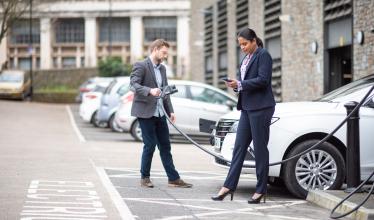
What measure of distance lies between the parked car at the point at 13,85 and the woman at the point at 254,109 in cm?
4092

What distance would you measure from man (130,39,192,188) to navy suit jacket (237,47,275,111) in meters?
1.80

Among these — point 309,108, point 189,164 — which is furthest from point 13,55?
point 309,108

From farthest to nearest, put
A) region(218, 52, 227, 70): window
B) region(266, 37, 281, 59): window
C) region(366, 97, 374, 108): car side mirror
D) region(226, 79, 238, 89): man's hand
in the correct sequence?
1. region(218, 52, 227, 70): window
2. region(266, 37, 281, 59): window
3. region(366, 97, 374, 108): car side mirror
4. region(226, 79, 238, 89): man's hand

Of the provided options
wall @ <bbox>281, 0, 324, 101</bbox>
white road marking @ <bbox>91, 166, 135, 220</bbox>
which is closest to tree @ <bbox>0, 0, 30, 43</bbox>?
wall @ <bbox>281, 0, 324, 101</bbox>

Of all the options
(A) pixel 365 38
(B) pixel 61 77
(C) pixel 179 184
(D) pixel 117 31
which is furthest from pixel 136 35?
(C) pixel 179 184

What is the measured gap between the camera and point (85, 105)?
102 feet

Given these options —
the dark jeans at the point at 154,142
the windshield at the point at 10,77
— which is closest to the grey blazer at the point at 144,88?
the dark jeans at the point at 154,142

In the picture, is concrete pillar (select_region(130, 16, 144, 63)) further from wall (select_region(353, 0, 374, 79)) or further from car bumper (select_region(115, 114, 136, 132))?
wall (select_region(353, 0, 374, 79))

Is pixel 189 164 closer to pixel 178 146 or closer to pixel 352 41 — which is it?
pixel 178 146

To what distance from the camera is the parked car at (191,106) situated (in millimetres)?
22094

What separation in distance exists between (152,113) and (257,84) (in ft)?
6.94

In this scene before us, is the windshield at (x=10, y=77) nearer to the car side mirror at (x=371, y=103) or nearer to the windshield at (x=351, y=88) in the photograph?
the windshield at (x=351, y=88)

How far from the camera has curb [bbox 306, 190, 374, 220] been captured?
9141 millimetres

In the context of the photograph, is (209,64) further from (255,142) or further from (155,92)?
(255,142)
